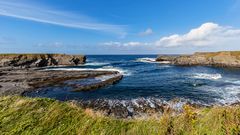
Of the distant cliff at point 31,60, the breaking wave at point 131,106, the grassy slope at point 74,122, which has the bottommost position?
the breaking wave at point 131,106

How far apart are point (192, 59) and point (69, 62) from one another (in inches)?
1909

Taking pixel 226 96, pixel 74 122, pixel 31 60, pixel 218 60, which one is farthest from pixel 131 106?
pixel 218 60

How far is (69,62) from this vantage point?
81.4 m

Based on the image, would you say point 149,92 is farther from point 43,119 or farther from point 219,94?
point 43,119

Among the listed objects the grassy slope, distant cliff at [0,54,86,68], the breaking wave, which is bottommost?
the breaking wave

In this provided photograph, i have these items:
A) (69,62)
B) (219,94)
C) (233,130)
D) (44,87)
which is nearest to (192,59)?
(69,62)

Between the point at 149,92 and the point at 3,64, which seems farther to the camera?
the point at 3,64

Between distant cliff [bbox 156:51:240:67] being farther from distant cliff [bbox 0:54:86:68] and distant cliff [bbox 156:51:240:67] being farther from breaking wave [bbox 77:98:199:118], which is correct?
breaking wave [bbox 77:98:199:118]

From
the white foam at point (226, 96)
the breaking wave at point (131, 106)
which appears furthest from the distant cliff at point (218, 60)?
the breaking wave at point (131, 106)

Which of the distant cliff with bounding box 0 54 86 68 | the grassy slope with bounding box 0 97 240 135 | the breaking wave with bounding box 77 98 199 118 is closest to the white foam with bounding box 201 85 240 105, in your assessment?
the breaking wave with bounding box 77 98 199 118

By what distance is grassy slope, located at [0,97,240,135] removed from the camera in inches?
226

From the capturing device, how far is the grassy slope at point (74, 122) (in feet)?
18.8

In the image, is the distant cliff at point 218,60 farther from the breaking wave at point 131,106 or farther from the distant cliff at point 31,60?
the breaking wave at point 131,106

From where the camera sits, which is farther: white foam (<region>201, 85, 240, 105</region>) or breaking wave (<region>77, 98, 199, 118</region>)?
white foam (<region>201, 85, 240, 105</region>)
